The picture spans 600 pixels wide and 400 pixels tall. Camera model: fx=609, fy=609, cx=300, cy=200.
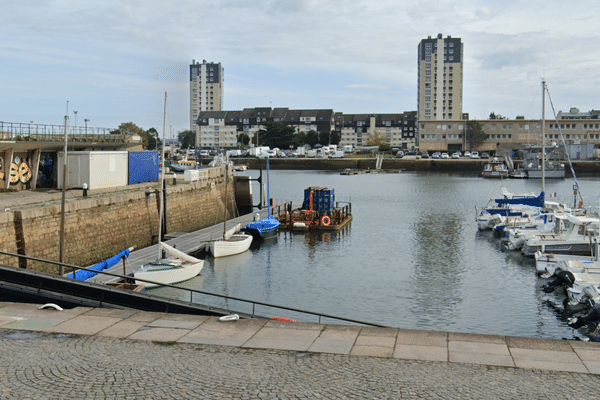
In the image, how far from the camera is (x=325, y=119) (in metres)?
193

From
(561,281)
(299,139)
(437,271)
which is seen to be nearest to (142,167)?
(437,271)

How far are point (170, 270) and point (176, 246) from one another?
8159 mm

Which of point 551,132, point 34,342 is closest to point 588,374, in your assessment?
point 34,342

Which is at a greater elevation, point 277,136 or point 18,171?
point 277,136

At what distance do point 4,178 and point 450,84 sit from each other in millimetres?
166174

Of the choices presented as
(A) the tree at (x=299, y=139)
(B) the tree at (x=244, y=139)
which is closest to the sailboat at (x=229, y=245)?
(A) the tree at (x=299, y=139)

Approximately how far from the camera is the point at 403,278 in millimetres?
30656

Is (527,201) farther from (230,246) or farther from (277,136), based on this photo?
(277,136)

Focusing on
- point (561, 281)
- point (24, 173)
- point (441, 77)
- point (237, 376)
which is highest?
point (441, 77)

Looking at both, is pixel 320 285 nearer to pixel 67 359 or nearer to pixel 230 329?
pixel 230 329

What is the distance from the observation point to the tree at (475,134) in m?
143

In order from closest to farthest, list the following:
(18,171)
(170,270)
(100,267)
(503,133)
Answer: (100,267) → (170,270) → (18,171) → (503,133)

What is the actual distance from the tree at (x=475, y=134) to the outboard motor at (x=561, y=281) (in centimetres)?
12100

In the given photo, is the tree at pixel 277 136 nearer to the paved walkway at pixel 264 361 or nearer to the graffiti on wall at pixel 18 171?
the graffiti on wall at pixel 18 171
